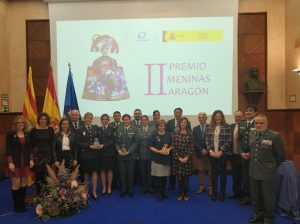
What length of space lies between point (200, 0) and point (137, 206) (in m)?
4.52

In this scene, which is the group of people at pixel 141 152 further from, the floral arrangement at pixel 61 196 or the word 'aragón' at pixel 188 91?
the word 'aragón' at pixel 188 91

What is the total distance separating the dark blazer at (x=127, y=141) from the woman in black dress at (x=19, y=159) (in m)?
1.34

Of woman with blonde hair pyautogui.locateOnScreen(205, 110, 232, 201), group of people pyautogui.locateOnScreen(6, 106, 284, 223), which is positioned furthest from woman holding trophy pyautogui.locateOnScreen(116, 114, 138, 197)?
woman with blonde hair pyautogui.locateOnScreen(205, 110, 232, 201)

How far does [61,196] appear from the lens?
11.9 feet

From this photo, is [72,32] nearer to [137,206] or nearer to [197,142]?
[197,142]

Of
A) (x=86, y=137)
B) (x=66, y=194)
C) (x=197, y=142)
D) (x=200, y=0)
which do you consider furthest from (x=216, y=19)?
(x=66, y=194)

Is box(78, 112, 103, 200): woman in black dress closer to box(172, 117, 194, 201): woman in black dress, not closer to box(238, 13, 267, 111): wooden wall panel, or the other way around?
box(172, 117, 194, 201): woman in black dress

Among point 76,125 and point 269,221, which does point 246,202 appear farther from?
point 76,125

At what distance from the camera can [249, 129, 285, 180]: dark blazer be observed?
9.93 ft

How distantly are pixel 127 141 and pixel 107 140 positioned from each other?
324mm

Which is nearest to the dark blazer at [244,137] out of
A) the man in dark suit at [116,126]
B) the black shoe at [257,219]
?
the black shoe at [257,219]

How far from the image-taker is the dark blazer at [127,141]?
4371 mm

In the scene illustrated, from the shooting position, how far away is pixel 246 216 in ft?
11.5

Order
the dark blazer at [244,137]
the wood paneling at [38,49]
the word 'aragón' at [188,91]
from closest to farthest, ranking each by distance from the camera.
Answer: the dark blazer at [244,137] < the word 'aragón' at [188,91] < the wood paneling at [38,49]
